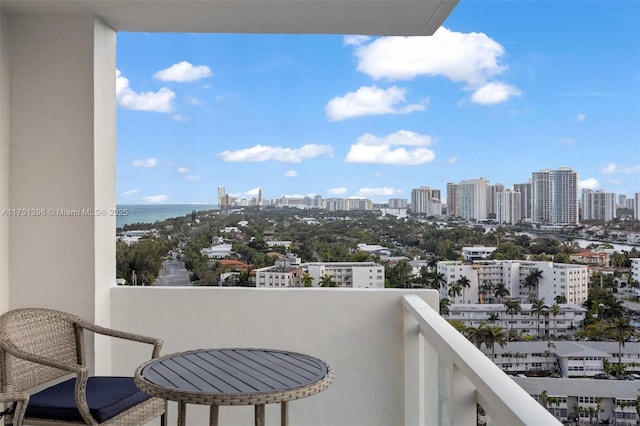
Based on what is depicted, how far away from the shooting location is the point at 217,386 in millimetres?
2232

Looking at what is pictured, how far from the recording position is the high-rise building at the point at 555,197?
156 inches

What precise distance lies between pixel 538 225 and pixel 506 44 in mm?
1569

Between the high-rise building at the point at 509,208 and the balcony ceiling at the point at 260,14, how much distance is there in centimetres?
132

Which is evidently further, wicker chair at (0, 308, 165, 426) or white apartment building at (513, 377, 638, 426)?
white apartment building at (513, 377, 638, 426)

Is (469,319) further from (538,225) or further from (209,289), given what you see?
(209,289)

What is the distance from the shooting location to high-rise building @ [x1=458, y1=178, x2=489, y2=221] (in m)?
4.16

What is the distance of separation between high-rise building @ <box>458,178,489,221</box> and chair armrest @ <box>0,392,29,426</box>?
2.95 metres

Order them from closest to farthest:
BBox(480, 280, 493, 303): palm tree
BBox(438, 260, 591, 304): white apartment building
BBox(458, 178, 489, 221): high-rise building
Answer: BBox(438, 260, 591, 304): white apartment building
BBox(480, 280, 493, 303): palm tree
BBox(458, 178, 489, 221): high-rise building

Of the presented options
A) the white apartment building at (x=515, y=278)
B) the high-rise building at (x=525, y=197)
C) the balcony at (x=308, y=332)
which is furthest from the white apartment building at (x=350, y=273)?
the high-rise building at (x=525, y=197)

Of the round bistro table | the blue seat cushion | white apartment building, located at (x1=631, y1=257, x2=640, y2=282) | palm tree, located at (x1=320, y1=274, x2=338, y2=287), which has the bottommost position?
the blue seat cushion

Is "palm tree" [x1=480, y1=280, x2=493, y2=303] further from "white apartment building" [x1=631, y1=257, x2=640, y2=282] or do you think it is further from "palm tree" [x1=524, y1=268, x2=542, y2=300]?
"white apartment building" [x1=631, y1=257, x2=640, y2=282]

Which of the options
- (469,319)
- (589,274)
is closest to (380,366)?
(469,319)

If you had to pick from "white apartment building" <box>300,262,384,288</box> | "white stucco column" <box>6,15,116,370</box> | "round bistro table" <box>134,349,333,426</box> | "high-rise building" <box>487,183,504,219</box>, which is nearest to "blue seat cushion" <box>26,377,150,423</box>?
"round bistro table" <box>134,349,333,426</box>

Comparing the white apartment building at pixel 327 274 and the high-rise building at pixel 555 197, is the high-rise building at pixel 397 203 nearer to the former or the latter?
the white apartment building at pixel 327 274
